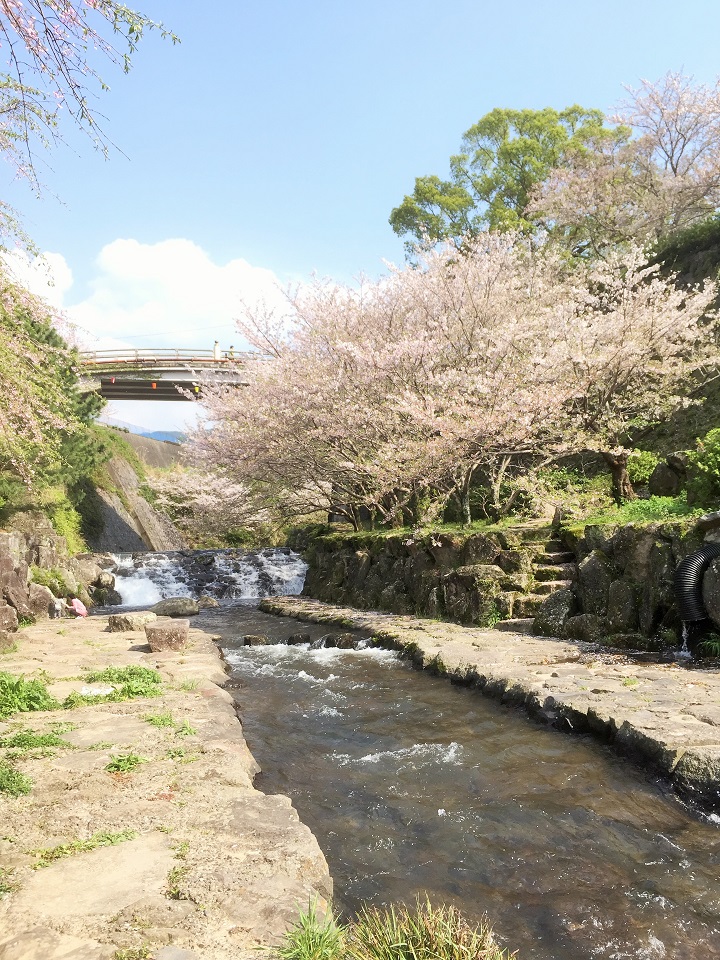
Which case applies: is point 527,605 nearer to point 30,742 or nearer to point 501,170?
point 30,742

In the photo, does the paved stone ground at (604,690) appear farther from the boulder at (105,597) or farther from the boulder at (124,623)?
the boulder at (105,597)

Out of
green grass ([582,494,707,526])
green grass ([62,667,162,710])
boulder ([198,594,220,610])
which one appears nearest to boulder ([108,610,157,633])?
green grass ([62,667,162,710])

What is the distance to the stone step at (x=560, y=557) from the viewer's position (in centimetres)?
1216

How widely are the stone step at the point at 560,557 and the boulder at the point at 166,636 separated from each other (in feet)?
23.6

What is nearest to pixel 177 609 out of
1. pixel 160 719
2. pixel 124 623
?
pixel 124 623

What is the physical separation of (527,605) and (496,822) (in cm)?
743

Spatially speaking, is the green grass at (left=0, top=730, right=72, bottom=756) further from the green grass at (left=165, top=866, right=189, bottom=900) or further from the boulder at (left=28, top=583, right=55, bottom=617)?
the boulder at (left=28, top=583, right=55, bottom=617)

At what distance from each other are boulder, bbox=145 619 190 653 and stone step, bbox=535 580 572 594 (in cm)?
692

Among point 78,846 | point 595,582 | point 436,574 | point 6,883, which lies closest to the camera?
point 6,883

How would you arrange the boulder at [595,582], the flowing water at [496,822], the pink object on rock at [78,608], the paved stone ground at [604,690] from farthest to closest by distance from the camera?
the pink object on rock at [78,608], the boulder at [595,582], the paved stone ground at [604,690], the flowing water at [496,822]

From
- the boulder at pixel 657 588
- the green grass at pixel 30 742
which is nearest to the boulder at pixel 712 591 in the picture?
the boulder at pixel 657 588

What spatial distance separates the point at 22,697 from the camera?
6.82 meters

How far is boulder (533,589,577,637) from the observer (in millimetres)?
10742

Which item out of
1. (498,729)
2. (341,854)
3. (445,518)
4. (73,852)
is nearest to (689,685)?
(498,729)
